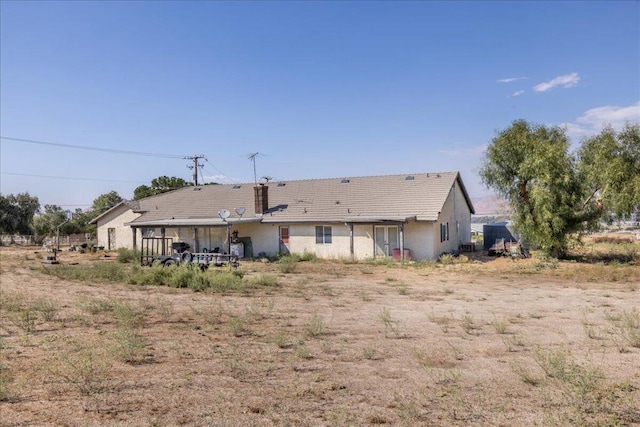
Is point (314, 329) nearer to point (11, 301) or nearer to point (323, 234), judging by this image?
point (11, 301)

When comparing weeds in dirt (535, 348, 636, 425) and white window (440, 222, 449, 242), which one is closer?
weeds in dirt (535, 348, 636, 425)

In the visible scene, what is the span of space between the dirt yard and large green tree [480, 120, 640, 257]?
9916 mm

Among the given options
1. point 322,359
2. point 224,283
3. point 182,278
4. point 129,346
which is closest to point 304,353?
point 322,359

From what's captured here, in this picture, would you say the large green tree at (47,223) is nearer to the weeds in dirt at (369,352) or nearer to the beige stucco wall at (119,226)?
the beige stucco wall at (119,226)

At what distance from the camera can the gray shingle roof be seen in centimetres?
2667

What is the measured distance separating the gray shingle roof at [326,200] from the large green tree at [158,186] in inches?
728

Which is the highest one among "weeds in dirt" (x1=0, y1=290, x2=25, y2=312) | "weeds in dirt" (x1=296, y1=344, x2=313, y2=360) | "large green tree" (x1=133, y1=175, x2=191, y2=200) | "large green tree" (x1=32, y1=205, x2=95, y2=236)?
"large green tree" (x1=133, y1=175, x2=191, y2=200)

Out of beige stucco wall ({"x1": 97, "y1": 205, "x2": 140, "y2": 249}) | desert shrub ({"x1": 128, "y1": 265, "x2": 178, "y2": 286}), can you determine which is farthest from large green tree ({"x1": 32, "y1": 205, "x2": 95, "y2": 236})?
desert shrub ({"x1": 128, "y1": 265, "x2": 178, "y2": 286})

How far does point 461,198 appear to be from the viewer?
3203 cm

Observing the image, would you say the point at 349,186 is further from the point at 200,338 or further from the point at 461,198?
the point at 200,338

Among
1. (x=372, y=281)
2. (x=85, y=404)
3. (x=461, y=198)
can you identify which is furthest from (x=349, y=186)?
(x=85, y=404)

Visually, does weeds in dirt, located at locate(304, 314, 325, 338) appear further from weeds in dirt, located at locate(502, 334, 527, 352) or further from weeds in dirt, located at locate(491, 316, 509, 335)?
weeds in dirt, located at locate(491, 316, 509, 335)

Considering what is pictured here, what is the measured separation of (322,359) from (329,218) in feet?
65.3

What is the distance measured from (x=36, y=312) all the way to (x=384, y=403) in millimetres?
10036
